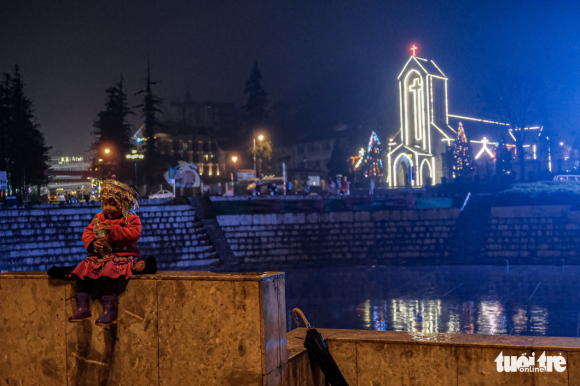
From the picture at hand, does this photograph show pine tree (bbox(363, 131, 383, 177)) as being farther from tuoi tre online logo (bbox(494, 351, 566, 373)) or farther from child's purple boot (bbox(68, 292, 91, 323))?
child's purple boot (bbox(68, 292, 91, 323))

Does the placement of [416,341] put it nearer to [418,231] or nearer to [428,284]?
[428,284]

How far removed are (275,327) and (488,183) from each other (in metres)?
36.2

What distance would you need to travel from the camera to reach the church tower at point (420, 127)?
48.8 m

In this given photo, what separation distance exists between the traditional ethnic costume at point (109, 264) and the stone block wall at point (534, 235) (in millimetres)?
25159

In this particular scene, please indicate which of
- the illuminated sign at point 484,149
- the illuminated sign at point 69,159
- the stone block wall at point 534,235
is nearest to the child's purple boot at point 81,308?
the stone block wall at point 534,235

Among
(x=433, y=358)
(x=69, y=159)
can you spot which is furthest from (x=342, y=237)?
(x=69, y=159)

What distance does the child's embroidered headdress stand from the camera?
→ 4633 millimetres

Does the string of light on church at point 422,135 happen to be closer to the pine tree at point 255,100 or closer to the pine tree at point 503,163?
the pine tree at point 503,163

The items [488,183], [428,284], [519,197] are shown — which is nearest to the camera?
[428,284]

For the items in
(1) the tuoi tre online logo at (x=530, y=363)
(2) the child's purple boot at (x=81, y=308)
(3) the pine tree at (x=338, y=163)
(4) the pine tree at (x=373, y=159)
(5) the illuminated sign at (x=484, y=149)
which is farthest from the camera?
(3) the pine tree at (x=338, y=163)

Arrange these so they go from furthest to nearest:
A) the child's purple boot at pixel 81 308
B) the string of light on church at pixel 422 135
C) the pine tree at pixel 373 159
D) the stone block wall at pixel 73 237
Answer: the string of light on church at pixel 422 135 < the pine tree at pixel 373 159 < the stone block wall at pixel 73 237 < the child's purple boot at pixel 81 308

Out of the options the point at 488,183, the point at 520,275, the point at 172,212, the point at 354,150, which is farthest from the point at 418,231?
the point at 354,150

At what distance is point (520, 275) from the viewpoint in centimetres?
2180

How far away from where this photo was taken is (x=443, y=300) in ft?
52.6
